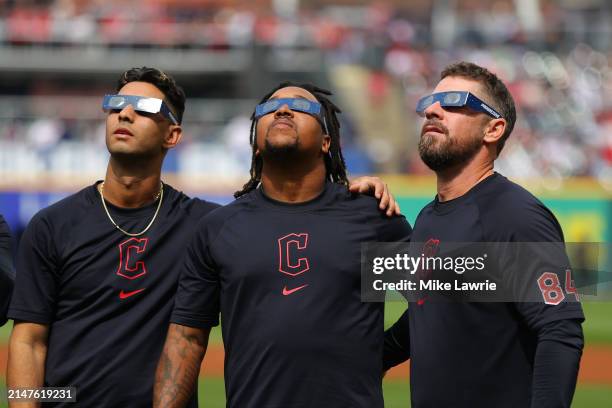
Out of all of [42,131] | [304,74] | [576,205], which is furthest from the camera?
[304,74]

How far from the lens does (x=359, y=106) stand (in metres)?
25.7

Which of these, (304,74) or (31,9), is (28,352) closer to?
(304,74)

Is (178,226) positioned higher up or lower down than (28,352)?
higher up

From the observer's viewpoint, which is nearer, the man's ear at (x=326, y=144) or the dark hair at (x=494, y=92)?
the dark hair at (x=494, y=92)

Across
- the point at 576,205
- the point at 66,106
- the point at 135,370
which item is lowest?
the point at 135,370

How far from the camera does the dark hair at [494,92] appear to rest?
13.4 ft

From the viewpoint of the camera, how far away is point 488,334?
3.66 metres

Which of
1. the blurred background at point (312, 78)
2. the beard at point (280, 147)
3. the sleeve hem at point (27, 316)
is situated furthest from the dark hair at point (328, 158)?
the blurred background at point (312, 78)

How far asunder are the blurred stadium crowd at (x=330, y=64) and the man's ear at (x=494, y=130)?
1677 centimetres

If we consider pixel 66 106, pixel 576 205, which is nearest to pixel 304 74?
pixel 66 106

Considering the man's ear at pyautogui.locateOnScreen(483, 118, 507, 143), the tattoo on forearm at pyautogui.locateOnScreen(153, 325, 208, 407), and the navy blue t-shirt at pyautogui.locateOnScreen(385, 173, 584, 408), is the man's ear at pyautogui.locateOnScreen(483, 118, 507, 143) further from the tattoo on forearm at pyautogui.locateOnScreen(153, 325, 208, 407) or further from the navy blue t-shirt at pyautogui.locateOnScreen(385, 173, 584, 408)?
the tattoo on forearm at pyautogui.locateOnScreen(153, 325, 208, 407)

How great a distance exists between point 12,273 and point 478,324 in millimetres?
2045

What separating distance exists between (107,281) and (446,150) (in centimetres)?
149

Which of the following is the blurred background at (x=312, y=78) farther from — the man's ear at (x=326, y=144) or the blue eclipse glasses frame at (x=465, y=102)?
the blue eclipse glasses frame at (x=465, y=102)
